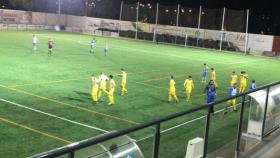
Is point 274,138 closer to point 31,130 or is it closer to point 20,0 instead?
point 31,130

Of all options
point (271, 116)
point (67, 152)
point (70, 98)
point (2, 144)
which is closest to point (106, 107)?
point (70, 98)

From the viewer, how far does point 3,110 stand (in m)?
17.5

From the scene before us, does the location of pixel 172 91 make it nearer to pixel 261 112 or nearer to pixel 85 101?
pixel 85 101

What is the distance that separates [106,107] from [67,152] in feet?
49.2

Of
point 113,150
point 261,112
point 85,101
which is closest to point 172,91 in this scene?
point 85,101

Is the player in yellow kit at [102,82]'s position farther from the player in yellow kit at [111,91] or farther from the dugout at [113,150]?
the dugout at [113,150]

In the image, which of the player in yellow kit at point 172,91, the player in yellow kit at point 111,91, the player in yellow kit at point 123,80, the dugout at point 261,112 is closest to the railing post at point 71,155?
the dugout at point 261,112

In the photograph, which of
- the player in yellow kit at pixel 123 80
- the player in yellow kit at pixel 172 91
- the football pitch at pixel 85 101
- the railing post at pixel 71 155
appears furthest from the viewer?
the player in yellow kit at pixel 123 80

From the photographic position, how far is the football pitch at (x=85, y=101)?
1274cm

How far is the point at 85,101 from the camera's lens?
20656 mm

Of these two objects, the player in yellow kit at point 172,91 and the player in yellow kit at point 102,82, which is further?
the player in yellow kit at point 172,91

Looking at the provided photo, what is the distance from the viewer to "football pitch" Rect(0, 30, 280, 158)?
1274cm

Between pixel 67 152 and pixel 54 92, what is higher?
pixel 67 152

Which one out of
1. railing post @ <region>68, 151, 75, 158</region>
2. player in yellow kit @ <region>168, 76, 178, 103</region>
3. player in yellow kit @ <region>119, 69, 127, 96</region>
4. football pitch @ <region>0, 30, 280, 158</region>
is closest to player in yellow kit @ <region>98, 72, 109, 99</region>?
football pitch @ <region>0, 30, 280, 158</region>
